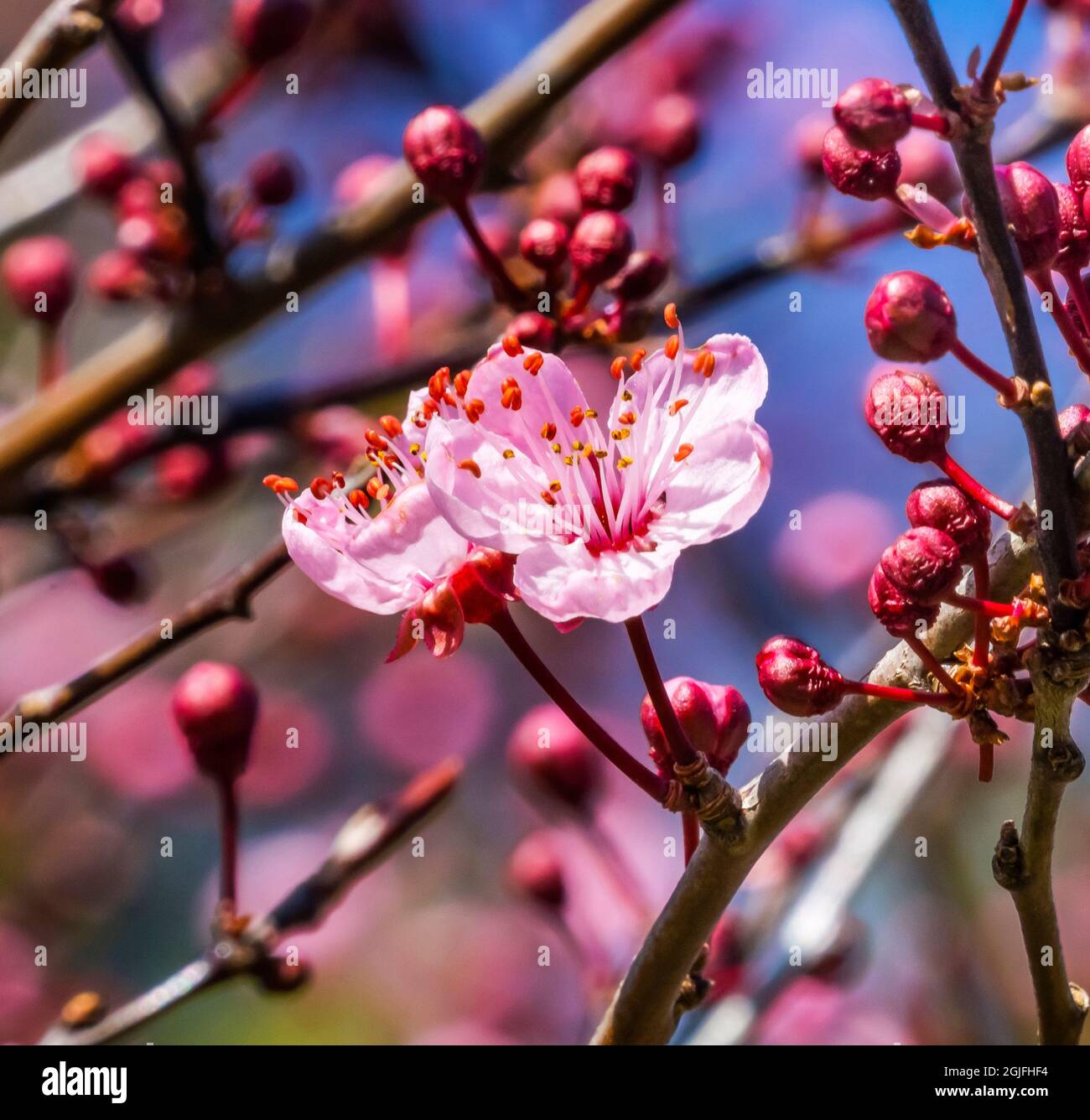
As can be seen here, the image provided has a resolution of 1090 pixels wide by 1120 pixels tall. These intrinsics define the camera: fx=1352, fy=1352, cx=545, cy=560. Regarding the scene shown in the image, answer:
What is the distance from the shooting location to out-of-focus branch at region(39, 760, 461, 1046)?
3.41 feet

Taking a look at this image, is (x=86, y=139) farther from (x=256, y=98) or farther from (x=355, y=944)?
(x=355, y=944)

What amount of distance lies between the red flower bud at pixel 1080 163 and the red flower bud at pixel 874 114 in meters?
0.14

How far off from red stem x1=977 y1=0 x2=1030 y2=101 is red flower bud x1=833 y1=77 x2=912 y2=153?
4 centimetres

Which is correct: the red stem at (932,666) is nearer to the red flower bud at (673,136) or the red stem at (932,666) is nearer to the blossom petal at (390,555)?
the blossom petal at (390,555)

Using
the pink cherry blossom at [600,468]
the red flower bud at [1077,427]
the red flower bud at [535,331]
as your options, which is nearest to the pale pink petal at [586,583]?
the pink cherry blossom at [600,468]

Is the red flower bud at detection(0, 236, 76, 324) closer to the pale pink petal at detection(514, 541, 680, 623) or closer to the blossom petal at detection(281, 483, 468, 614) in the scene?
the blossom petal at detection(281, 483, 468, 614)

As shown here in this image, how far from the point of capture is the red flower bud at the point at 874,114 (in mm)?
647

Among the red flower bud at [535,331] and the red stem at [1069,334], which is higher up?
the red flower bud at [535,331]

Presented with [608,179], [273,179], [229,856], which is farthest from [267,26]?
[229,856]

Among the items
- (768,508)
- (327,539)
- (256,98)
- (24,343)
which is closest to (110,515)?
(24,343)

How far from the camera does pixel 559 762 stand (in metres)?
1.31

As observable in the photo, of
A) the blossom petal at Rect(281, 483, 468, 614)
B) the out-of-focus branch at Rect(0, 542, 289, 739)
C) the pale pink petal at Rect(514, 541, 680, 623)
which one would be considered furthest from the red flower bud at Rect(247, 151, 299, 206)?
the pale pink petal at Rect(514, 541, 680, 623)

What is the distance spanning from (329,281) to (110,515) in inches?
29.0
